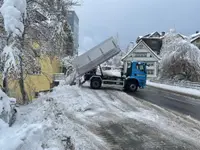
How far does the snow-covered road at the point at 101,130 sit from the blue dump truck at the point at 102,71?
28.5ft

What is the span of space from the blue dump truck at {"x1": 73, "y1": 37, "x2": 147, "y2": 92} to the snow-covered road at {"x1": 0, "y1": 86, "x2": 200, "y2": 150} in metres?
8.70

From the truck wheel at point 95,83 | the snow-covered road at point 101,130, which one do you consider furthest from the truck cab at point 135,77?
the snow-covered road at point 101,130

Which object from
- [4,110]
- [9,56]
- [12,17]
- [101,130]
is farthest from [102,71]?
[4,110]

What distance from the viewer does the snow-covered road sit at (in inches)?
233

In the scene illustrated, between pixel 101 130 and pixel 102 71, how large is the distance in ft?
47.2

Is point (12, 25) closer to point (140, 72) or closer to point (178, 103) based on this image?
point (178, 103)

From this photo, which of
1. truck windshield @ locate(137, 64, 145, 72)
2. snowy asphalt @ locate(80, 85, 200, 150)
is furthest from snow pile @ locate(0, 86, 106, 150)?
truck windshield @ locate(137, 64, 145, 72)

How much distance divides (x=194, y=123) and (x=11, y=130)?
24.4 ft

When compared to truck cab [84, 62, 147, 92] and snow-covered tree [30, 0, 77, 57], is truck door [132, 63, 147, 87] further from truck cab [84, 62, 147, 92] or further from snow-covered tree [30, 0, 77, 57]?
snow-covered tree [30, 0, 77, 57]

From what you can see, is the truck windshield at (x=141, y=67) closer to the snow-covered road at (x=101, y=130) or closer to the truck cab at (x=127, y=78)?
the truck cab at (x=127, y=78)

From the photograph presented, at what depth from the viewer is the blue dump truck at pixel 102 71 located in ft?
71.4

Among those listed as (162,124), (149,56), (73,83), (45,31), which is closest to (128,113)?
(162,124)

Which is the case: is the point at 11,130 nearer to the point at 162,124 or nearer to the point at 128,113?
the point at 162,124

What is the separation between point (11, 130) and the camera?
623 centimetres
